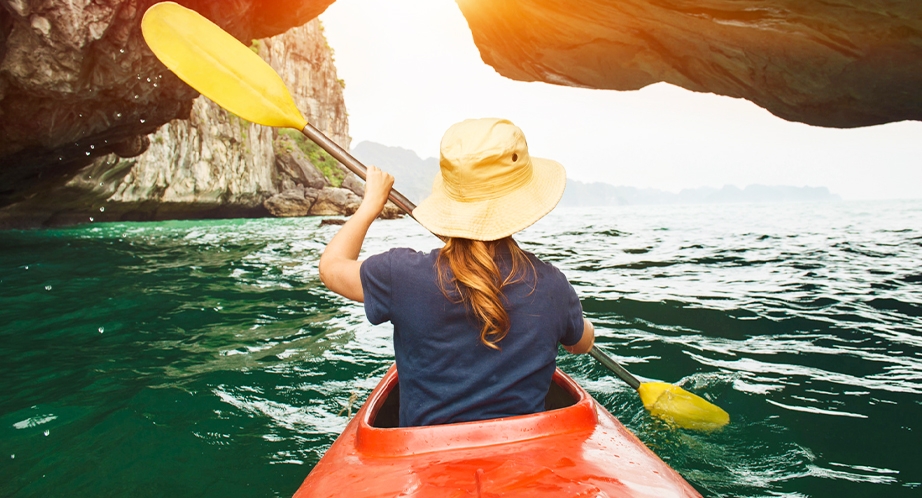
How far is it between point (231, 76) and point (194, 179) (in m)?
24.7

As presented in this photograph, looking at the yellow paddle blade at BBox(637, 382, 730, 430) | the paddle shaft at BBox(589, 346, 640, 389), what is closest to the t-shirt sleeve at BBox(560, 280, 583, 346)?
the paddle shaft at BBox(589, 346, 640, 389)

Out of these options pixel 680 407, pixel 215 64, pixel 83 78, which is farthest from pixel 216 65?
pixel 83 78

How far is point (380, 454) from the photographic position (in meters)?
1.48

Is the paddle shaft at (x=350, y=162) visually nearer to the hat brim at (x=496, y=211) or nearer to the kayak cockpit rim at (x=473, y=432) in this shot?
the hat brim at (x=496, y=211)

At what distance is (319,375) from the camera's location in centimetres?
363

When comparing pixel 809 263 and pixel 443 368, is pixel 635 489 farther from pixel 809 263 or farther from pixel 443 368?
pixel 809 263

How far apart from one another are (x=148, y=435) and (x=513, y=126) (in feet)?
7.91

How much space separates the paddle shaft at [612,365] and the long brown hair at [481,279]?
1312 millimetres

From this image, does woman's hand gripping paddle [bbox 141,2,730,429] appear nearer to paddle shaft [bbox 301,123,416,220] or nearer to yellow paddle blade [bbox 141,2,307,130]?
yellow paddle blade [bbox 141,2,307,130]

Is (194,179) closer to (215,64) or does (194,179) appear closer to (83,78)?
(83,78)

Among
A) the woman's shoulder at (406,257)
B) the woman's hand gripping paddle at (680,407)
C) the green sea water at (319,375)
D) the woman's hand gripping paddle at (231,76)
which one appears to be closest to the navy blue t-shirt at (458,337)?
the woman's shoulder at (406,257)

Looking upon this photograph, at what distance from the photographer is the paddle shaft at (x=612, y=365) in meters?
2.68

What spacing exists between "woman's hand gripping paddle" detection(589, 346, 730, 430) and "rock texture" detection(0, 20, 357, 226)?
13.0 metres

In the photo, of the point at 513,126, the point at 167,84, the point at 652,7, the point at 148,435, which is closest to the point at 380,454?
the point at 513,126
